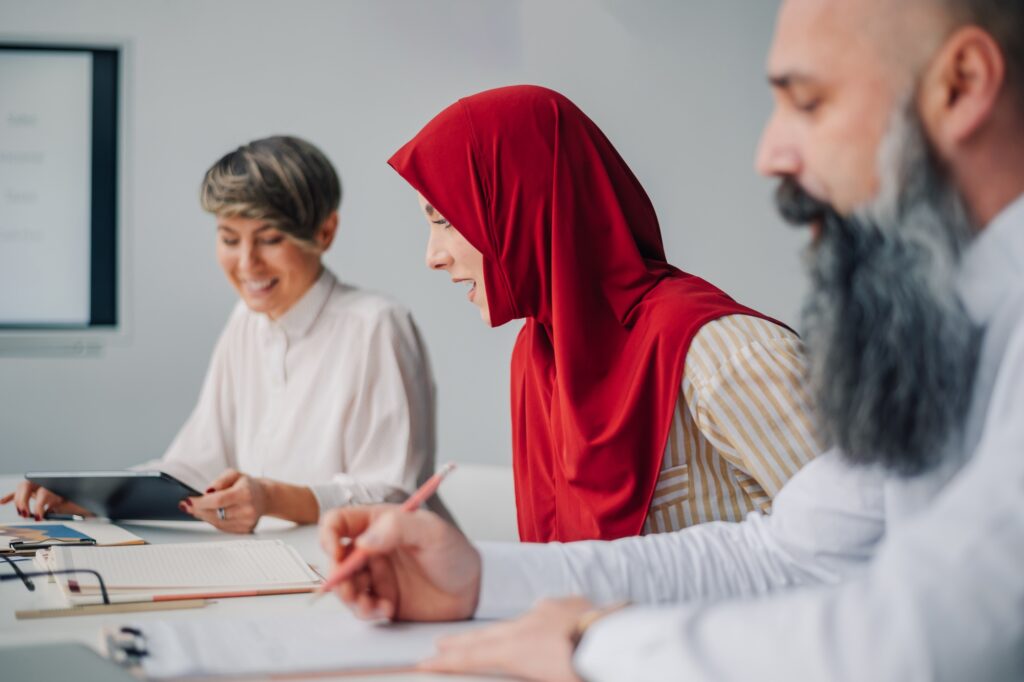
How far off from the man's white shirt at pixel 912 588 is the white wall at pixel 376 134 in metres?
3.09

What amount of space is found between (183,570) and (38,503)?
24.4 inches

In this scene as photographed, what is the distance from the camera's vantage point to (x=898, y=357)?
720 mm

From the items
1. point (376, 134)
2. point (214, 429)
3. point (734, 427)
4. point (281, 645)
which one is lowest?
point (214, 429)

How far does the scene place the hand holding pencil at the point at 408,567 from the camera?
92 cm

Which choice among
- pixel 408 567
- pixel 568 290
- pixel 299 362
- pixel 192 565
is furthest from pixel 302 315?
pixel 408 567

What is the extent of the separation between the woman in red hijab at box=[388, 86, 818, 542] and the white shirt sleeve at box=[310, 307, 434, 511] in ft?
1.62

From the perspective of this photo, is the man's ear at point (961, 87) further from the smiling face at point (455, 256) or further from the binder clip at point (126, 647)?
the smiling face at point (455, 256)

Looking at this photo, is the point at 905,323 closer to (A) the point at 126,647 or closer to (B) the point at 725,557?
(B) the point at 725,557

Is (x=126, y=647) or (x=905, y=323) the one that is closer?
(x=905, y=323)

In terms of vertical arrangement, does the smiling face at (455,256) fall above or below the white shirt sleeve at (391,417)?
above

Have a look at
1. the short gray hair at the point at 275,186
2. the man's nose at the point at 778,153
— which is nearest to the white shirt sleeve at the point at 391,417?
the short gray hair at the point at 275,186

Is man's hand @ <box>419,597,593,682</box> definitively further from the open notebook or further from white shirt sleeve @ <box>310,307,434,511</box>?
white shirt sleeve @ <box>310,307,434,511</box>

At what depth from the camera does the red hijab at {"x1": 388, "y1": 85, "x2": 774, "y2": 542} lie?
137 cm

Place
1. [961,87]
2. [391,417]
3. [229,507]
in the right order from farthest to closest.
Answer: [391,417] < [229,507] < [961,87]
